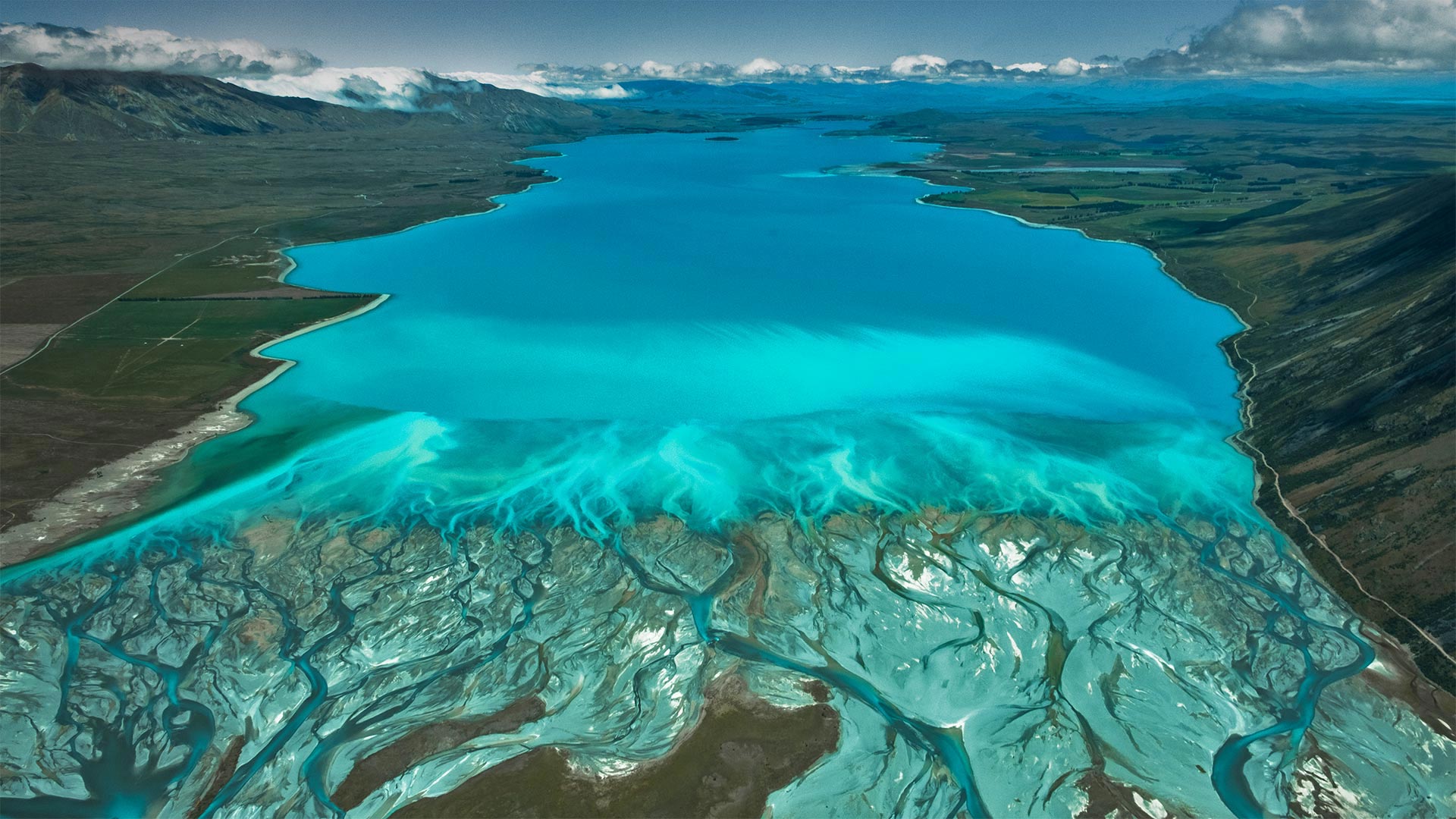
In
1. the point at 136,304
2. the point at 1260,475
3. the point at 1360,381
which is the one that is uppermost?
the point at 136,304

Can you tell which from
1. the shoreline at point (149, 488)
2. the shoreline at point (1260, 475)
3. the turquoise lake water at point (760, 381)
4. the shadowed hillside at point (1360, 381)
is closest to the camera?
the shoreline at point (1260, 475)

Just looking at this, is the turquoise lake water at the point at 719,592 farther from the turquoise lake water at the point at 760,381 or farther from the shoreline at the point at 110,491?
the shoreline at the point at 110,491

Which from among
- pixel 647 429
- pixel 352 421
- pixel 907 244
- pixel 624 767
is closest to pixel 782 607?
pixel 624 767

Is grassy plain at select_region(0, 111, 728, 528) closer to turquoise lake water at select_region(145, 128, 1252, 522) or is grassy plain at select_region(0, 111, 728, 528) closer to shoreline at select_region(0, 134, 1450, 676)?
shoreline at select_region(0, 134, 1450, 676)

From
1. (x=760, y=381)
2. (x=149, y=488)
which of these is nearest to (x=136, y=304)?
(x=149, y=488)

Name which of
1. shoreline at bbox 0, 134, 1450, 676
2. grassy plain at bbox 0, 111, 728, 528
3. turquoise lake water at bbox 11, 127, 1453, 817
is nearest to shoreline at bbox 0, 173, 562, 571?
shoreline at bbox 0, 134, 1450, 676

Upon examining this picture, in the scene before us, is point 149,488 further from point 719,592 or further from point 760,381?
point 760,381

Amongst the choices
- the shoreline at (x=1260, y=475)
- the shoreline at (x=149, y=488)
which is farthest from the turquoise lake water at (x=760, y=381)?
the shoreline at (x=149, y=488)

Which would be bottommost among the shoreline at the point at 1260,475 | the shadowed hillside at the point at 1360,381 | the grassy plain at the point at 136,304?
the shoreline at the point at 1260,475

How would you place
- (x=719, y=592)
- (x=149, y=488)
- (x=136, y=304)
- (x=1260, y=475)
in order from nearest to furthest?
1. (x=719, y=592)
2. (x=149, y=488)
3. (x=1260, y=475)
4. (x=136, y=304)
